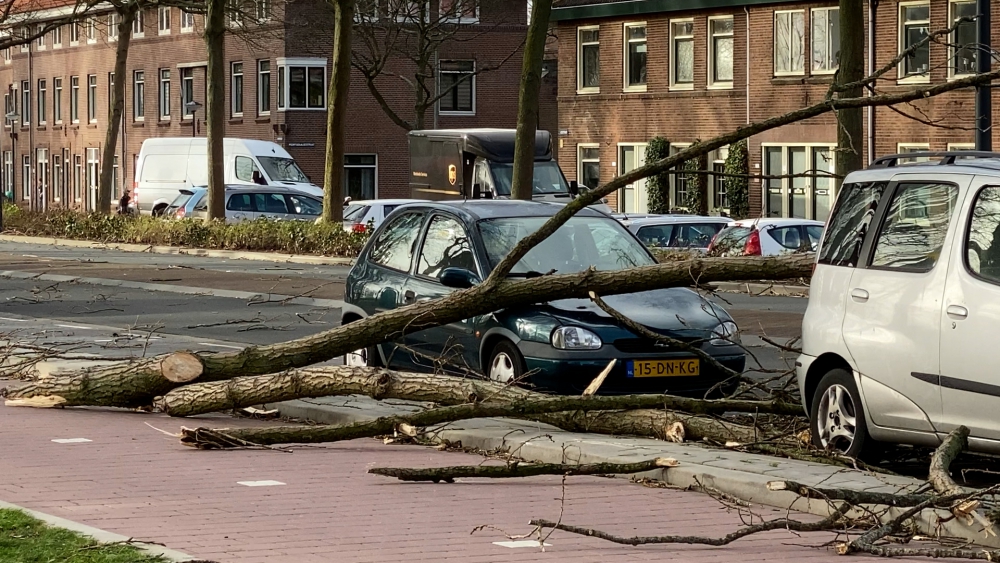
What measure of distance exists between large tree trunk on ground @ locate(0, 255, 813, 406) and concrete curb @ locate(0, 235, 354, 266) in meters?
21.3

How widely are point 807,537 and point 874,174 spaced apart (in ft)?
8.50

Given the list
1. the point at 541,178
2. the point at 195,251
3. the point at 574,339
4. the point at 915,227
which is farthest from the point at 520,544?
the point at 195,251

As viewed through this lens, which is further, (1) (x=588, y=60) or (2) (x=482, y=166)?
Answer: (1) (x=588, y=60)

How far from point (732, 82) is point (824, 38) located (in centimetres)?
309

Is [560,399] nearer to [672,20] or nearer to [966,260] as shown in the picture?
[966,260]

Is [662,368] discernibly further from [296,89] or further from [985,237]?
[296,89]

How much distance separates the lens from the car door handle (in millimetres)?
8383

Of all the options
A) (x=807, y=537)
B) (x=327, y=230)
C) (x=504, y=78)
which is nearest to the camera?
(x=807, y=537)

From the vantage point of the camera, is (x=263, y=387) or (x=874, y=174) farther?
(x=263, y=387)

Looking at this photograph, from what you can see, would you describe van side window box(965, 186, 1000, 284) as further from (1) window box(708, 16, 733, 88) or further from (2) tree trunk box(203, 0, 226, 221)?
(1) window box(708, 16, 733, 88)

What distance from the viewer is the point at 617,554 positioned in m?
7.01

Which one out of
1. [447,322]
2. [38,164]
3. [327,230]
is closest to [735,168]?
[327,230]

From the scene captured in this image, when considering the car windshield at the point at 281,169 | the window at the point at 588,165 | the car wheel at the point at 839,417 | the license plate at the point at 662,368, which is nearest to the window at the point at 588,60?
the window at the point at 588,165

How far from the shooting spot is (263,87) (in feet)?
208
